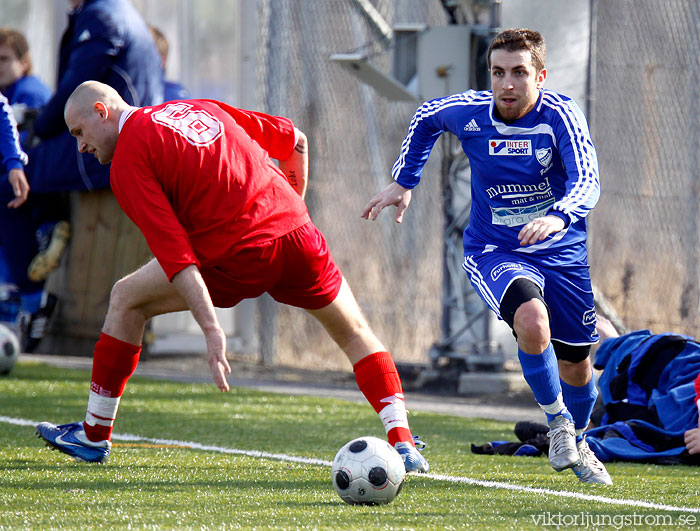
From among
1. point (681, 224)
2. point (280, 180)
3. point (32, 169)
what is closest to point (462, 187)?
point (681, 224)

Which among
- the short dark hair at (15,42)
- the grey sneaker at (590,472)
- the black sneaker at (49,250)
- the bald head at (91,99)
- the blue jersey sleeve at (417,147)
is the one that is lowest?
the black sneaker at (49,250)

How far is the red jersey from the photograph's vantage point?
181 inches

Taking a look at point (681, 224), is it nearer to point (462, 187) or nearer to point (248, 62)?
point (462, 187)

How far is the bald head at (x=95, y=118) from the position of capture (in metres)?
4.88

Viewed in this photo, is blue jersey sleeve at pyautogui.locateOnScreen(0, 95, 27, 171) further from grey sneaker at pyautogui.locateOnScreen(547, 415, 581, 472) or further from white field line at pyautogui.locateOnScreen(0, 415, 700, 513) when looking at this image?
grey sneaker at pyautogui.locateOnScreen(547, 415, 581, 472)

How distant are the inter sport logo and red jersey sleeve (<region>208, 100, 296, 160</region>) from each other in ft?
3.06

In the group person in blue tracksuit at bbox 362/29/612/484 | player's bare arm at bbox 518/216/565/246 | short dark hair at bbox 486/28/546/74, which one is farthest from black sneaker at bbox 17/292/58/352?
player's bare arm at bbox 518/216/565/246

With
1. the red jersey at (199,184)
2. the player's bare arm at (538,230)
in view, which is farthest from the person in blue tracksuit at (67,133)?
the player's bare arm at (538,230)

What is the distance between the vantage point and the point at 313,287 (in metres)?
4.95

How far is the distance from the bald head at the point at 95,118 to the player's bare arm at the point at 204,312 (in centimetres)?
84

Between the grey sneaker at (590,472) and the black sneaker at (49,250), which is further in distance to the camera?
the black sneaker at (49,250)

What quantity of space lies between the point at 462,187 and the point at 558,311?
435 centimetres

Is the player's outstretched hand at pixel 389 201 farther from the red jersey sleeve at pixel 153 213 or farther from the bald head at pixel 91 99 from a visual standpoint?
the bald head at pixel 91 99

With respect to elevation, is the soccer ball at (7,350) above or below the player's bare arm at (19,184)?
below
